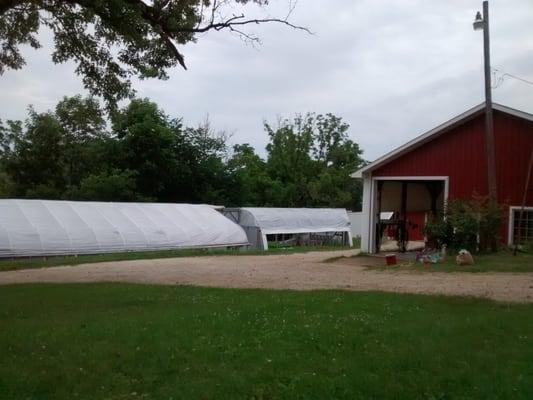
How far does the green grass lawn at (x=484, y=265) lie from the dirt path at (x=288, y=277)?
667 mm

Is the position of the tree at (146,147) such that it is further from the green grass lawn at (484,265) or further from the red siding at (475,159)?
the green grass lawn at (484,265)

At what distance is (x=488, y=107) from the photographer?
17.5 meters

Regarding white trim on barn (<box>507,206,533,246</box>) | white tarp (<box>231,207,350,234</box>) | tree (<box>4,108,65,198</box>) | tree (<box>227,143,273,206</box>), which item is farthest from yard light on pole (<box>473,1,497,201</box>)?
tree (<box>4,108,65,198</box>)

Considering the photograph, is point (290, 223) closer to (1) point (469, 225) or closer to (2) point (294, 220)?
(2) point (294, 220)

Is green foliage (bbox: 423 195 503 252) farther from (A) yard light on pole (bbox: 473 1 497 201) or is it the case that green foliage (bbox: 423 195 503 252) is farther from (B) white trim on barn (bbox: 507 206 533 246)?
(B) white trim on barn (bbox: 507 206 533 246)

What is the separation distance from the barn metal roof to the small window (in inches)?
113

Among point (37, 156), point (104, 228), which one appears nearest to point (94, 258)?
point (104, 228)

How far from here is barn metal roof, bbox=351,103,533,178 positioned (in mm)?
17792

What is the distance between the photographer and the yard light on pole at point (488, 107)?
17.3m

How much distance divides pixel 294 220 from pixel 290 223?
584 millimetres

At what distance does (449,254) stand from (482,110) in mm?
4761

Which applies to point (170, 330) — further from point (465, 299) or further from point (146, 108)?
point (146, 108)

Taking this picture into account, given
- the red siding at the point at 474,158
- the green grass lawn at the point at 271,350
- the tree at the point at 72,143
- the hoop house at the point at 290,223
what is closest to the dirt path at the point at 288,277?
the green grass lawn at the point at 271,350

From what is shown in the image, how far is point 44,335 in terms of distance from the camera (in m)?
7.09
